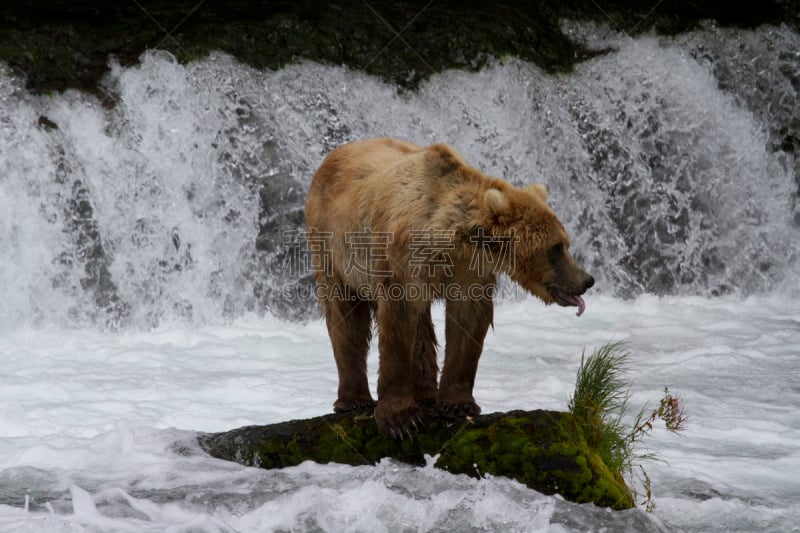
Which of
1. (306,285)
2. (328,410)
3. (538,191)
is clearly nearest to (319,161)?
(306,285)

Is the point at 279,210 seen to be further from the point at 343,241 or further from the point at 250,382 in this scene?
the point at 343,241

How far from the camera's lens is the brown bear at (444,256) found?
16.7 feet

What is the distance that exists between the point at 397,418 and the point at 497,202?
1.22 meters

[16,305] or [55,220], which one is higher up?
[55,220]

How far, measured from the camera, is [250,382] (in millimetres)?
9203

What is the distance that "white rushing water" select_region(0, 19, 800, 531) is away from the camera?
5176 millimetres

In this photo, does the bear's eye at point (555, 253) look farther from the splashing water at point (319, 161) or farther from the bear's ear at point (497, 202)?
the splashing water at point (319, 161)

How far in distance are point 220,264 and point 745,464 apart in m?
7.08

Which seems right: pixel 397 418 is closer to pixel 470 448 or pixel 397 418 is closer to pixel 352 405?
pixel 470 448

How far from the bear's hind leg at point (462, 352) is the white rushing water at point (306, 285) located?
406 mm

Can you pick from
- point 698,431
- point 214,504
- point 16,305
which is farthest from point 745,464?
point 16,305

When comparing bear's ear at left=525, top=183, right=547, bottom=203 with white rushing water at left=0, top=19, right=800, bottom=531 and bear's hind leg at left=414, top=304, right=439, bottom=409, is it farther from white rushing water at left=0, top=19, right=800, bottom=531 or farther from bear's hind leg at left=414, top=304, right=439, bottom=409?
white rushing water at left=0, top=19, right=800, bottom=531

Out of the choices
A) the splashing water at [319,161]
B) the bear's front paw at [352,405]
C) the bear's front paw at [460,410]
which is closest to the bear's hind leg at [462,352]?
the bear's front paw at [460,410]

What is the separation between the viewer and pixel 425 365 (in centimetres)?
583
